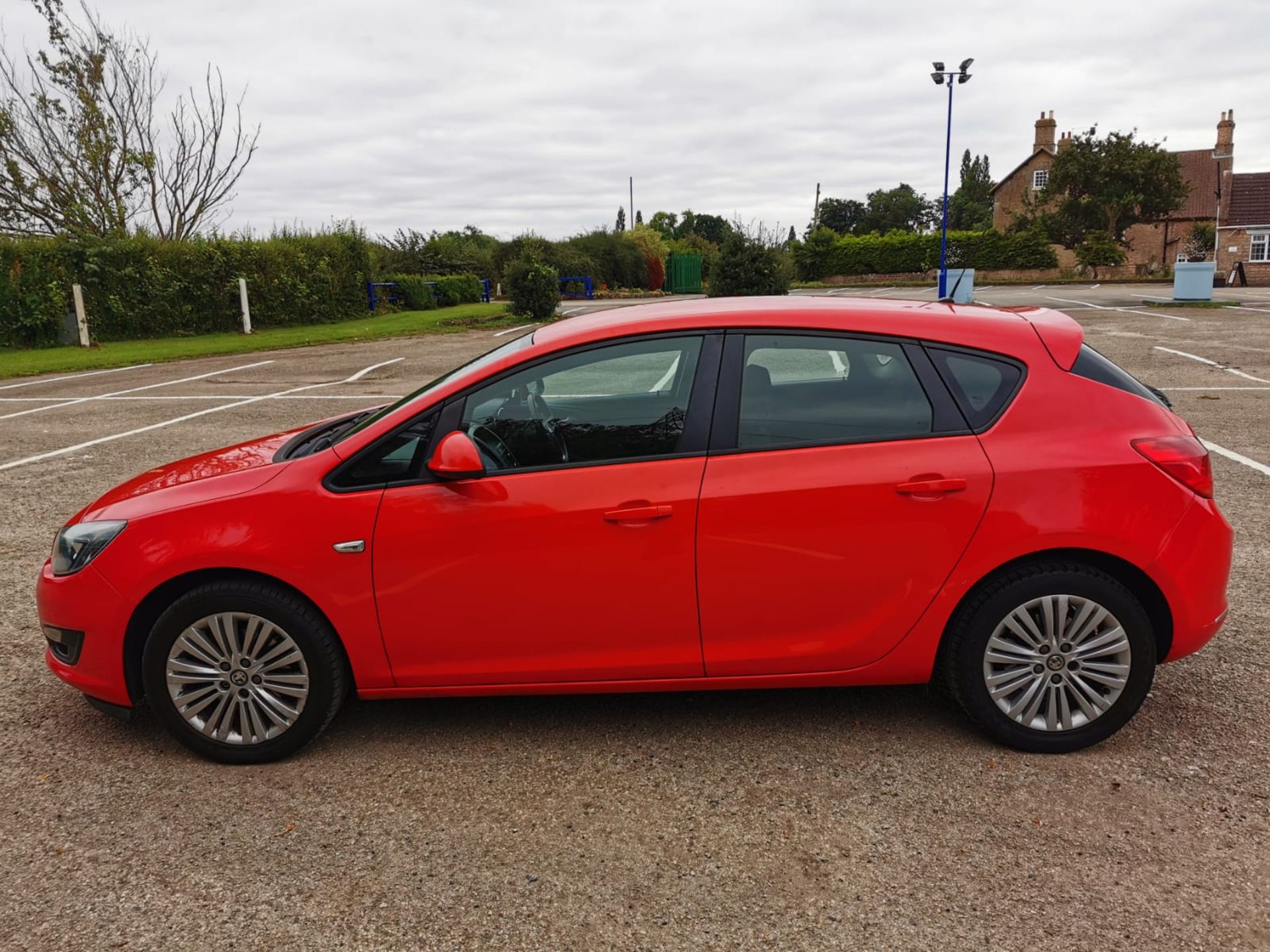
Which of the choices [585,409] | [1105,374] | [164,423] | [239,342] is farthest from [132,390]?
[1105,374]

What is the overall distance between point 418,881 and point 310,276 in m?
28.6

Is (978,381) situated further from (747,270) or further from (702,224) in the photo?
(702,224)

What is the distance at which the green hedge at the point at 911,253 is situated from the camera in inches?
2142

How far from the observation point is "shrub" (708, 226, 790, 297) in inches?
913

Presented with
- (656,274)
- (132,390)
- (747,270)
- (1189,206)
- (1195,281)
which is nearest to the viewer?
(132,390)

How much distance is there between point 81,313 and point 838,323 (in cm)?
2492

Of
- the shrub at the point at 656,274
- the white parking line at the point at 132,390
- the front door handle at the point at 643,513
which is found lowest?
the white parking line at the point at 132,390

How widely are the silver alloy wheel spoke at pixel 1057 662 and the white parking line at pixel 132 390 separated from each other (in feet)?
42.3

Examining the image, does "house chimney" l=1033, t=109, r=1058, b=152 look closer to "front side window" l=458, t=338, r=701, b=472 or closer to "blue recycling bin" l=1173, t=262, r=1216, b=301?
"blue recycling bin" l=1173, t=262, r=1216, b=301

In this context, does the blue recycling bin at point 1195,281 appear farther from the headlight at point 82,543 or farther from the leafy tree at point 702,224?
the leafy tree at point 702,224

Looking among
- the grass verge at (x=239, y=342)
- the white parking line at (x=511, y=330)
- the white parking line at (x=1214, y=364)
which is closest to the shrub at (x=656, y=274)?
the grass verge at (x=239, y=342)

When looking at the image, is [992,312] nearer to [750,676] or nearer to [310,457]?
[750,676]

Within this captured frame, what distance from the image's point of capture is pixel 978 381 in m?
3.31

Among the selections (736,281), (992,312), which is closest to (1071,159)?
(736,281)
